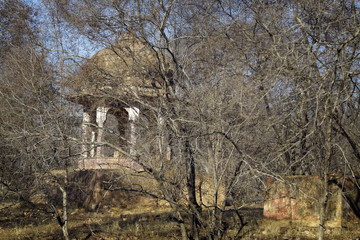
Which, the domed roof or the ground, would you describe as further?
the ground

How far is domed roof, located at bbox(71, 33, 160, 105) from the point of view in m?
6.75

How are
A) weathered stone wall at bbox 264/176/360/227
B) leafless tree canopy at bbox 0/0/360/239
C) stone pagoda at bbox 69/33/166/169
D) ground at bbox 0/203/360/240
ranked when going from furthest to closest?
weathered stone wall at bbox 264/176/360/227
ground at bbox 0/203/360/240
stone pagoda at bbox 69/33/166/169
leafless tree canopy at bbox 0/0/360/239

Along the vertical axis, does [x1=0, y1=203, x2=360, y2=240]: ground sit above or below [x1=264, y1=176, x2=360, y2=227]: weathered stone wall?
below

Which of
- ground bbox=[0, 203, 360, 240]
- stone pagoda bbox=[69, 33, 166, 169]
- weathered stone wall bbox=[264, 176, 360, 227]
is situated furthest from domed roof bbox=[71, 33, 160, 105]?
weathered stone wall bbox=[264, 176, 360, 227]

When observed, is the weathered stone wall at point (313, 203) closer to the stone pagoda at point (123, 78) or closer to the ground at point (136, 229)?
the ground at point (136, 229)

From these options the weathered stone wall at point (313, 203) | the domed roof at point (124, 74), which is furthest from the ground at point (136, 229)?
the domed roof at point (124, 74)

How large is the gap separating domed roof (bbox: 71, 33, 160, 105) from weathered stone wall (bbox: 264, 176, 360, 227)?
3.05m

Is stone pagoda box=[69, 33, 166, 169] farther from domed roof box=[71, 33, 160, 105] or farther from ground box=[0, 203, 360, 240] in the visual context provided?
ground box=[0, 203, 360, 240]

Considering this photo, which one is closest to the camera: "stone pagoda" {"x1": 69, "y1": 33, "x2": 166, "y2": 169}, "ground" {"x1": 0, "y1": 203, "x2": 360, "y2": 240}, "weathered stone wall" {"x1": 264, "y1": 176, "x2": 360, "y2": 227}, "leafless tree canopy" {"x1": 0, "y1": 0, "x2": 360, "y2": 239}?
"leafless tree canopy" {"x1": 0, "y1": 0, "x2": 360, "y2": 239}

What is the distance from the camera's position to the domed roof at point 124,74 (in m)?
6.75

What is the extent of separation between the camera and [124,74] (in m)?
6.96

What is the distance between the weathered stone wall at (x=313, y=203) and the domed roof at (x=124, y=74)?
120 inches

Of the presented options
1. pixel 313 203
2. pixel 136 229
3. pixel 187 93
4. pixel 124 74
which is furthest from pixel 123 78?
pixel 313 203

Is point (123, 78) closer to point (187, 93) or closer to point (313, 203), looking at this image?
point (187, 93)
